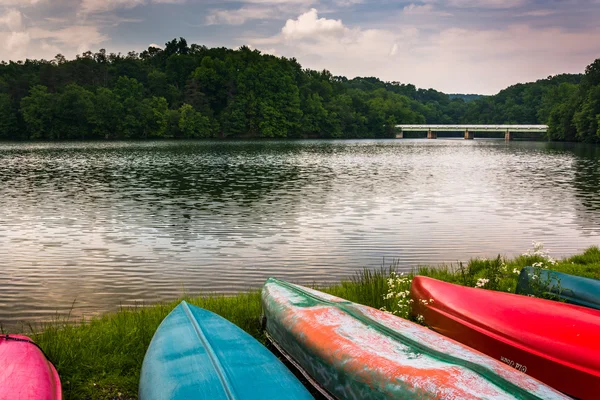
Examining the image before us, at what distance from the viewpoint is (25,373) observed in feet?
13.2

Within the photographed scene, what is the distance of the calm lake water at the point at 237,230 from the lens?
9.54 m

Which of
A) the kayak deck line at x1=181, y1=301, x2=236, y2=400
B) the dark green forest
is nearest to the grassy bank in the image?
the kayak deck line at x1=181, y1=301, x2=236, y2=400

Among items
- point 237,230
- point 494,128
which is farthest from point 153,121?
point 237,230

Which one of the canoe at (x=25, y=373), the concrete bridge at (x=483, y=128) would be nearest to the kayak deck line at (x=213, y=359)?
the canoe at (x=25, y=373)

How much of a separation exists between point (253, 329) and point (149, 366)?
1.91 metres

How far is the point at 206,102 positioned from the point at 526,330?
11795 centimetres

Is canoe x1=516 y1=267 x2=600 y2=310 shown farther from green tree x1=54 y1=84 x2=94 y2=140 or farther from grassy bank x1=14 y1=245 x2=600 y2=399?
green tree x1=54 y1=84 x2=94 y2=140

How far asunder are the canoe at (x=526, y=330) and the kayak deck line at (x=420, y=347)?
1.35 metres

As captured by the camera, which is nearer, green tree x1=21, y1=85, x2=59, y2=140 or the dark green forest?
green tree x1=21, y1=85, x2=59, y2=140

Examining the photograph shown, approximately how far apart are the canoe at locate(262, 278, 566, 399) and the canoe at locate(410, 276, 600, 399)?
1.00 metres

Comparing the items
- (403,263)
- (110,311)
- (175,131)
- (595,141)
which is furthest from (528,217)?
(175,131)

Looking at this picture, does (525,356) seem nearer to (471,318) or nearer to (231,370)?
(471,318)

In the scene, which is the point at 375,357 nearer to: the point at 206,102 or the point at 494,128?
the point at 206,102

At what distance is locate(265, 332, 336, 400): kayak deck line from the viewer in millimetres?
4226
